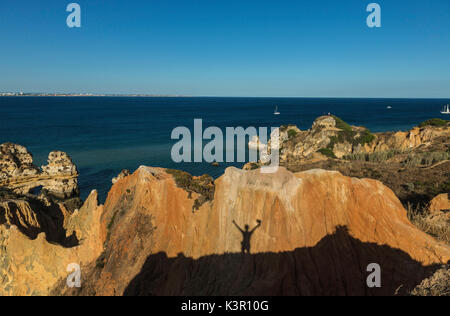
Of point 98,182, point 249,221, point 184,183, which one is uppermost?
point 184,183

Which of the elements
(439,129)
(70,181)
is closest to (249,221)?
(70,181)

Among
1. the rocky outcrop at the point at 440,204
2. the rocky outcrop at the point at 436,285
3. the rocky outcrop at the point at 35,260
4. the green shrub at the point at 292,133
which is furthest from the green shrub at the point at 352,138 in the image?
the rocky outcrop at the point at 35,260

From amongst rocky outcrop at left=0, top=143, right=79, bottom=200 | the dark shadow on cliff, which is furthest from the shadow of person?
rocky outcrop at left=0, top=143, right=79, bottom=200

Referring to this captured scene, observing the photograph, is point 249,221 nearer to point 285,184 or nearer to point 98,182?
point 285,184

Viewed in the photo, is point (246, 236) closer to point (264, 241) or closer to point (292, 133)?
point (264, 241)

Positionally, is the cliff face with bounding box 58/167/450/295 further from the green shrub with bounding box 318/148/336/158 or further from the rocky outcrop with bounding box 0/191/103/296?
the green shrub with bounding box 318/148/336/158

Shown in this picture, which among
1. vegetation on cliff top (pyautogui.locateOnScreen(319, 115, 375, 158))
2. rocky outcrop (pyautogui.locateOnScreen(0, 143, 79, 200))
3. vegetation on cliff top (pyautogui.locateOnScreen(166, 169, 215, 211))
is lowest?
→ rocky outcrop (pyautogui.locateOnScreen(0, 143, 79, 200))
